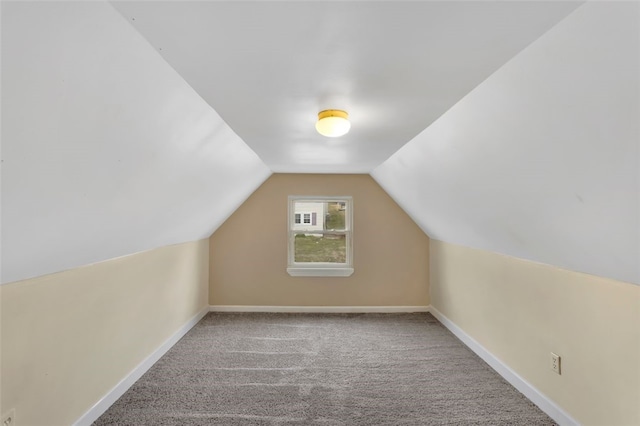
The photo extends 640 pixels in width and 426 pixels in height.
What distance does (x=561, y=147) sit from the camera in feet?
4.46

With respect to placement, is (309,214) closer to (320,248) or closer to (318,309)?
(320,248)

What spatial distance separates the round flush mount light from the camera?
185 cm

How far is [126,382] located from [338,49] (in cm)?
283

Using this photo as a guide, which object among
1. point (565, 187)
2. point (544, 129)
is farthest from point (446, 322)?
point (544, 129)

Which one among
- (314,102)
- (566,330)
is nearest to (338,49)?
(314,102)

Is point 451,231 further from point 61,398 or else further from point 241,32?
point 61,398

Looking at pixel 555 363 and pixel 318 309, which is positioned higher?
pixel 555 363

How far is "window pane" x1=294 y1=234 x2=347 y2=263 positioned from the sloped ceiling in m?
2.69

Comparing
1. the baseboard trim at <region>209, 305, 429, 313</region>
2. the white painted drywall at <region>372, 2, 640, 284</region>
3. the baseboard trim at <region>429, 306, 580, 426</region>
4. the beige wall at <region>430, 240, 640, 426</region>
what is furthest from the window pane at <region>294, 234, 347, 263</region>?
the white painted drywall at <region>372, 2, 640, 284</region>

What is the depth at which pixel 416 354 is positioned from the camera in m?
3.32

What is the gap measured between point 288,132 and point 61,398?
2138mm

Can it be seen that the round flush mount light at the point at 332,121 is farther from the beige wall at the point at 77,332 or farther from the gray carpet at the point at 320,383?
the gray carpet at the point at 320,383

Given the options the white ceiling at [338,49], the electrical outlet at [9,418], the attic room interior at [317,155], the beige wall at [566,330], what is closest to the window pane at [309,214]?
the attic room interior at [317,155]

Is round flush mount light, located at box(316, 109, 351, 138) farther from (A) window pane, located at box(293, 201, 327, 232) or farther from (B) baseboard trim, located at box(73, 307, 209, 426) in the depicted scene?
(A) window pane, located at box(293, 201, 327, 232)
